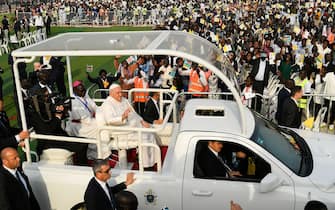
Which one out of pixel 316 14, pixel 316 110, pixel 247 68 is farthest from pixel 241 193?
pixel 316 14

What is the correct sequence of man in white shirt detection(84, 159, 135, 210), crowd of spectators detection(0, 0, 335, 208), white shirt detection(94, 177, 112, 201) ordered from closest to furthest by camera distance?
man in white shirt detection(84, 159, 135, 210)
white shirt detection(94, 177, 112, 201)
crowd of spectators detection(0, 0, 335, 208)

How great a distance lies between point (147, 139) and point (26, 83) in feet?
13.6

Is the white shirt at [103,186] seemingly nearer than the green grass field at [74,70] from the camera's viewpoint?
Yes

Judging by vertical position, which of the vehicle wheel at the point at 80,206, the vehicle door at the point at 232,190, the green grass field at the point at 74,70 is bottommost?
the green grass field at the point at 74,70

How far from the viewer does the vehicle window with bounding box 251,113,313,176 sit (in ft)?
14.9

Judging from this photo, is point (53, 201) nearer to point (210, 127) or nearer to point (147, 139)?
point (147, 139)

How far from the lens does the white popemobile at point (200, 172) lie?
4363 mm

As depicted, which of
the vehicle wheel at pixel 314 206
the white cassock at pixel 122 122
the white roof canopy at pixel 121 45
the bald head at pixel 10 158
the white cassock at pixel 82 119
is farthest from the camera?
the white cassock at pixel 82 119

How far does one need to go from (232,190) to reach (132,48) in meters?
2.06

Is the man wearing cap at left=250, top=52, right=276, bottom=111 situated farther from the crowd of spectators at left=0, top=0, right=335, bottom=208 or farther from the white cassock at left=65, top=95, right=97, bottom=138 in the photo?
the white cassock at left=65, top=95, right=97, bottom=138

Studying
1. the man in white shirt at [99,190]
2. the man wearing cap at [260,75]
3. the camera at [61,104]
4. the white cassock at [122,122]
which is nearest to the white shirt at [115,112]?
→ the white cassock at [122,122]

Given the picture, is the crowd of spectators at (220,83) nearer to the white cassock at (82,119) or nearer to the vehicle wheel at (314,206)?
the white cassock at (82,119)

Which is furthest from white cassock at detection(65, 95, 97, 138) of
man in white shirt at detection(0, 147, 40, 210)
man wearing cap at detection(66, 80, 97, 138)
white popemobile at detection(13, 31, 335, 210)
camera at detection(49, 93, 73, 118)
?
man in white shirt at detection(0, 147, 40, 210)

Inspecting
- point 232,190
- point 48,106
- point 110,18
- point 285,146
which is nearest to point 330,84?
point 285,146
